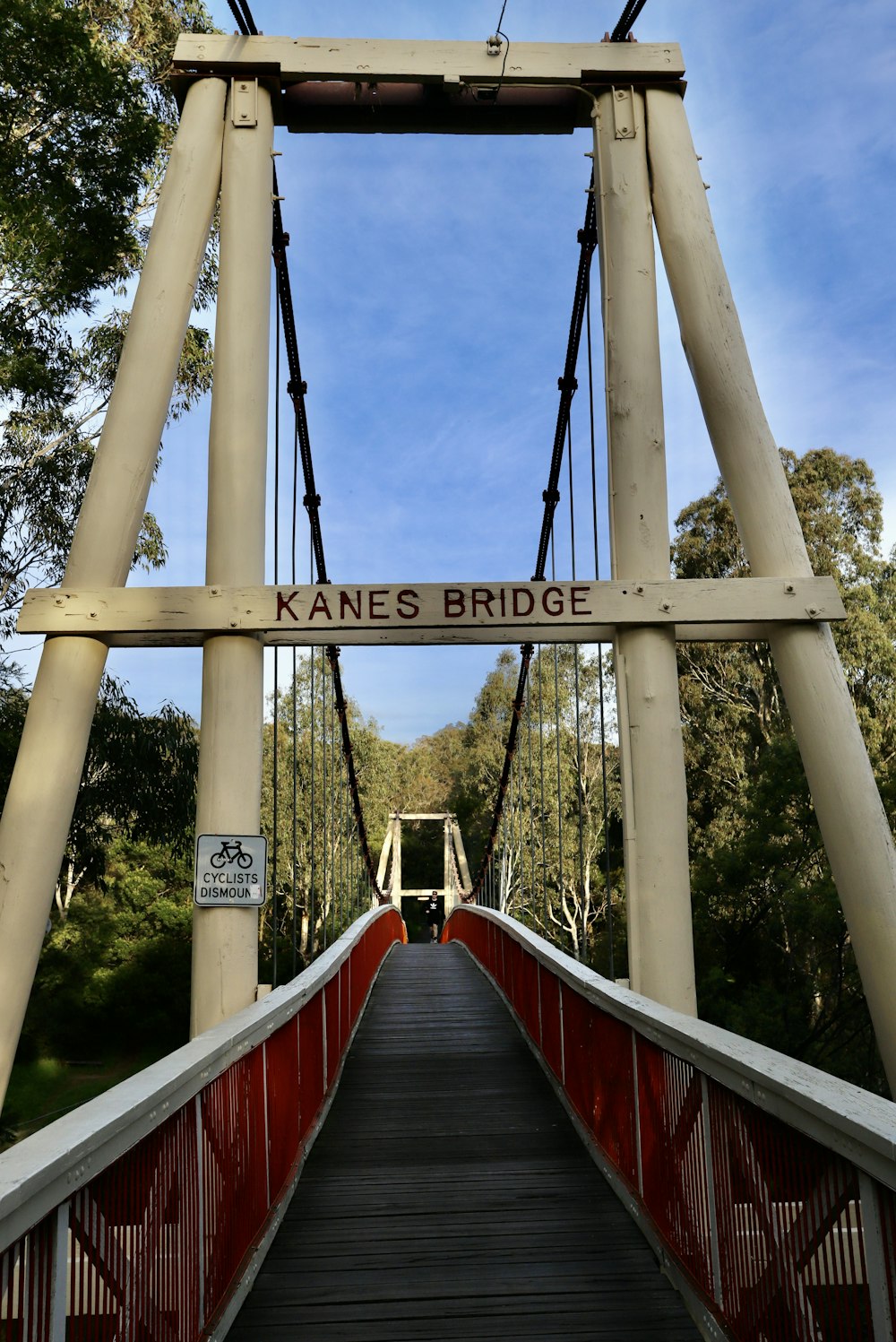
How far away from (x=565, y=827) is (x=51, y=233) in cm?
2917

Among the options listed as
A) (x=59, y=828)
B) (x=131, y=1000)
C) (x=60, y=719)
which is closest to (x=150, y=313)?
(x=60, y=719)

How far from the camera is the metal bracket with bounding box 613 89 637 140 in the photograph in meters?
6.09

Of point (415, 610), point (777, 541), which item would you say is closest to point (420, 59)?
point (415, 610)

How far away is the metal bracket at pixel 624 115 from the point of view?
609 cm

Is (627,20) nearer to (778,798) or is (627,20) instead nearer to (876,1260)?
(876,1260)

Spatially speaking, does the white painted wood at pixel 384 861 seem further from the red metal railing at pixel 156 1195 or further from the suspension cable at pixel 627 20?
the red metal railing at pixel 156 1195

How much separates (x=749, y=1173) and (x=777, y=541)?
11.8ft

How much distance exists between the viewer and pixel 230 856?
17.4ft

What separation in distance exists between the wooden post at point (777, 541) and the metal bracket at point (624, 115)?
0.33 feet

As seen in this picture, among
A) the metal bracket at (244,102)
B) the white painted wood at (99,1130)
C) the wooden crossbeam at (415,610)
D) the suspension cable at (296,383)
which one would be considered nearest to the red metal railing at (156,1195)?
the white painted wood at (99,1130)

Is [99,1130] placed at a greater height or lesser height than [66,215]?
lesser

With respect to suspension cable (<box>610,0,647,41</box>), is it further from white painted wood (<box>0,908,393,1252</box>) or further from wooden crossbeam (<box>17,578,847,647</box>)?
white painted wood (<box>0,908,393,1252</box>)

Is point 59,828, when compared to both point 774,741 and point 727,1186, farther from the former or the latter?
point 774,741

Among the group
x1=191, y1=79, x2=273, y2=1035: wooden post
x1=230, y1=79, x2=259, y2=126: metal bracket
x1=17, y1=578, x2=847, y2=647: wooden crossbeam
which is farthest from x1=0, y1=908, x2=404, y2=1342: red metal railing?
x1=230, y1=79, x2=259, y2=126: metal bracket
